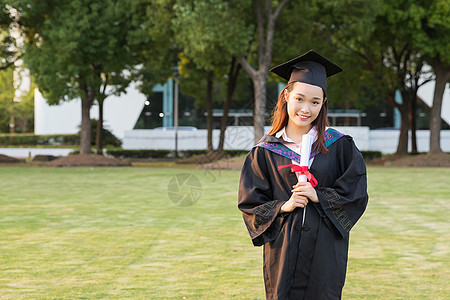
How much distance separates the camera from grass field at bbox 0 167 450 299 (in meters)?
6.32

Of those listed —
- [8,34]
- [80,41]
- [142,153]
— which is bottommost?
[142,153]

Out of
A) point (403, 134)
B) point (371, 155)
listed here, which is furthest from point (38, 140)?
point (403, 134)

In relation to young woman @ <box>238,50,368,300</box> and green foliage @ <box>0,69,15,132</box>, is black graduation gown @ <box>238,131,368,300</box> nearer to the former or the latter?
young woman @ <box>238,50,368,300</box>

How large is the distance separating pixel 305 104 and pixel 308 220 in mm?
624

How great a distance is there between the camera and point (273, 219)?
11.6 ft

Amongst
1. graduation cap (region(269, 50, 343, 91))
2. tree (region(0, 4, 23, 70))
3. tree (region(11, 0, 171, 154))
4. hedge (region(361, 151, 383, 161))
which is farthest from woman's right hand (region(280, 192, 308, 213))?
hedge (region(361, 151, 383, 161))

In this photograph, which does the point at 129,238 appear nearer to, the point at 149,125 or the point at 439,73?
the point at 439,73

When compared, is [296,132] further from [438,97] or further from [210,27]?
[438,97]

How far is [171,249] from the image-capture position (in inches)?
331

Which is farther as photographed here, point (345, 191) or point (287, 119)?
point (287, 119)

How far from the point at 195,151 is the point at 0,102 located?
30.7 m

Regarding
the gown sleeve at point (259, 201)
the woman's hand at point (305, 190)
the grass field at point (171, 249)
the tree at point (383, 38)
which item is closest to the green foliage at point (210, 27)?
the tree at point (383, 38)

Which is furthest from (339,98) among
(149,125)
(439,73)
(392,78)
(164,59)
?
(149,125)

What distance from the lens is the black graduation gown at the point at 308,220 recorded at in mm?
3516
